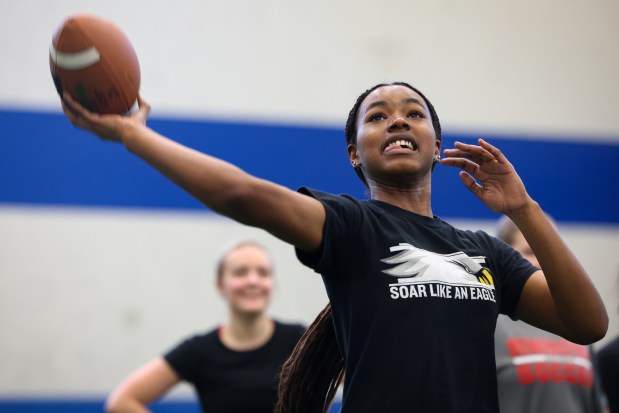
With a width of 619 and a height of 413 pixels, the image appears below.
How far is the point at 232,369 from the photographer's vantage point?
280 cm

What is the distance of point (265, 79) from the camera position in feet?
12.4

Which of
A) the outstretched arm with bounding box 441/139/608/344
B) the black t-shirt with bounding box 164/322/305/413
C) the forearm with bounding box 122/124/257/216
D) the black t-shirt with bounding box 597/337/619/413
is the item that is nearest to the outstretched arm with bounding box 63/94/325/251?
the forearm with bounding box 122/124/257/216

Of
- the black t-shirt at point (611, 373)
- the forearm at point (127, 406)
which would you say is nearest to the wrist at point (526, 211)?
the black t-shirt at point (611, 373)

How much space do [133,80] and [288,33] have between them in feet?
7.85

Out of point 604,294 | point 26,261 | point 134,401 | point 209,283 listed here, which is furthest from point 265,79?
point 604,294

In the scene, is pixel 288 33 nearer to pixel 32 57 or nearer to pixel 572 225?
pixel 32 57

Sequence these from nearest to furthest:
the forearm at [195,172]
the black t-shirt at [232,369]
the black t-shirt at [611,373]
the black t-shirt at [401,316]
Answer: the forearm at [195,172], the black t-shirt at [401,316], the black t-shirt at [611,373], the black t-shirt at [232,369]

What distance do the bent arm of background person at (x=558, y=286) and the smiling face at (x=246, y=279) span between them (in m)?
1.45

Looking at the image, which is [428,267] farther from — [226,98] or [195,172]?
[226,98]

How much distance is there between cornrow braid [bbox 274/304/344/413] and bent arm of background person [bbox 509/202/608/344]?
15.0 inches

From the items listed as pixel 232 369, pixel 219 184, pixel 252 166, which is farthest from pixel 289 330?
pixel 219 184

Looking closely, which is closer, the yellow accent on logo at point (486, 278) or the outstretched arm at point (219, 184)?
the outstretched arm at point (219, 184)

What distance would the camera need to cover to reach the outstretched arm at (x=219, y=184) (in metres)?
1.22

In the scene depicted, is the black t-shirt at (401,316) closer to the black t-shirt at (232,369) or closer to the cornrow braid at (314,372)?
the cornrow braid at (314,372)
